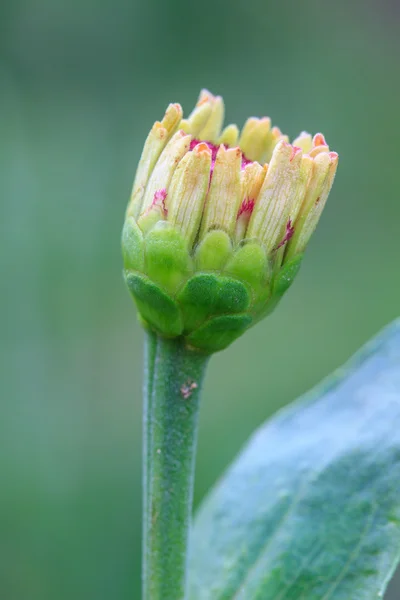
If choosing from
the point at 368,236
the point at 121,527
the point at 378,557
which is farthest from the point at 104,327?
the point at 378,557

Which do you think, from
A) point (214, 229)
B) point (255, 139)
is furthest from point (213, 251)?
point (255, 139)

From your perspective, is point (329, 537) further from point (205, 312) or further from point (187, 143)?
point (187, 143)

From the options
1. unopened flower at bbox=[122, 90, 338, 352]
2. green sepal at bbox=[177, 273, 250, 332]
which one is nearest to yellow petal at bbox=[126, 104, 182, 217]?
unopened flower at bbox=[122, 90, 338, 352]

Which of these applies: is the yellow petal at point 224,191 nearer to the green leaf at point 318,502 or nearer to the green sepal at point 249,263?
the green sepal at point 249,263

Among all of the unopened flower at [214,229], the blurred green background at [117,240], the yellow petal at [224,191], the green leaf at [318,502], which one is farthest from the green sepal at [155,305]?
the blurred green background at [117,240]

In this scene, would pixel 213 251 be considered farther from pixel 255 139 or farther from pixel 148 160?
pixel 255 139

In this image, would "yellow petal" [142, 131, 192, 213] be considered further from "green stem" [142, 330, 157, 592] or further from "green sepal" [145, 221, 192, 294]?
"green stem" [142, 330, 157, 592]
